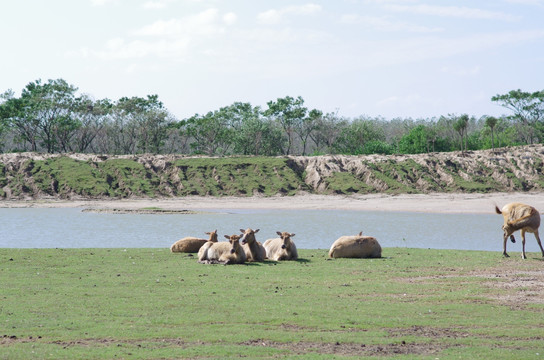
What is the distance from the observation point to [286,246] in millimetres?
21609

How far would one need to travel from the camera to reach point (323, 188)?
76.8 metres

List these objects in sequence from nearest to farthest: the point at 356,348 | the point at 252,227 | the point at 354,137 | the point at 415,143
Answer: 1. the point at 356,348
2. the point at 252,227
3. the point at 415,143
4. the point at 354,137

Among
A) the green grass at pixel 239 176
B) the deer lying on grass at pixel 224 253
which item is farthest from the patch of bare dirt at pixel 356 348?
the green grass at pixel 239 176

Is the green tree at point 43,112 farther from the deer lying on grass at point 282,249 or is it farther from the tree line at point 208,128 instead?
the deer lying on grass at point 282,249

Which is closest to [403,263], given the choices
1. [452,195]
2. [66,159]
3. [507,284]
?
[507,284]

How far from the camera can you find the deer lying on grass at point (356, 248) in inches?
878

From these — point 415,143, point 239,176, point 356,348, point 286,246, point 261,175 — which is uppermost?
point 415,143

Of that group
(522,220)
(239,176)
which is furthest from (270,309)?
(239,176)

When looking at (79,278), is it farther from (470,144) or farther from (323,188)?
(470,144)

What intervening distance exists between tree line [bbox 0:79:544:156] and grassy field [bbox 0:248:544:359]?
78585mm

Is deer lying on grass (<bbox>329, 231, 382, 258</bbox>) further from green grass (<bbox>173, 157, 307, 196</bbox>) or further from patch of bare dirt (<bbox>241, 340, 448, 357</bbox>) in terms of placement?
green grass (<bbox>173, 157, 307, 196</bbox>)

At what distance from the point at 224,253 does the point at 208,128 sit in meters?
86.0

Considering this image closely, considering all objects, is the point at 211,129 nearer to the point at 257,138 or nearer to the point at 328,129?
the point at 257,138

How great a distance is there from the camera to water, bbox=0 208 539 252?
3406 centimetres
